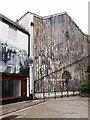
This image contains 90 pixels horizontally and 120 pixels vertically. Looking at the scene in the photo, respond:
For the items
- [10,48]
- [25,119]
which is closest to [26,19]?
[10,48]

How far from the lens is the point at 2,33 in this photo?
22562mm

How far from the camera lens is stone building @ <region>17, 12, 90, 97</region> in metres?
30.2

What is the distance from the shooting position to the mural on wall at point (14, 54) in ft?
73.5

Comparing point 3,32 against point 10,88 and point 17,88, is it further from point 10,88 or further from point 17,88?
point 17,88

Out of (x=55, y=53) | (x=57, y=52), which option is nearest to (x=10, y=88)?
(x=55, y=53)

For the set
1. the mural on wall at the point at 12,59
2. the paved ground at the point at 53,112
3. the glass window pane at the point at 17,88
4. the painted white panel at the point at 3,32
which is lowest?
the paved ground at the point at 53,112

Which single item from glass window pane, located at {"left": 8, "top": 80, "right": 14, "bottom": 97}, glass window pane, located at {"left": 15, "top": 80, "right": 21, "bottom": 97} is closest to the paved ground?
glass window pane, located at {"left": 8, "top": 80, "right": 14, "bottom": 97}

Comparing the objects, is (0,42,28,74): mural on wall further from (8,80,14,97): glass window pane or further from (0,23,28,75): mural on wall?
(8,80,14,97): glass window pane

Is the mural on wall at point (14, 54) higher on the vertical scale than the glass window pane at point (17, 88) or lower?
higher

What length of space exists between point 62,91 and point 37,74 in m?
5.18

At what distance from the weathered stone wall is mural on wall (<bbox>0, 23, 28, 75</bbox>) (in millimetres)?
2621

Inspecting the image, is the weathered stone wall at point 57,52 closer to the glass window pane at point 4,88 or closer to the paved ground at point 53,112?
the glass window pane at point 4,88

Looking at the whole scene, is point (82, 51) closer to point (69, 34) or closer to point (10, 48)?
point (69, 34)

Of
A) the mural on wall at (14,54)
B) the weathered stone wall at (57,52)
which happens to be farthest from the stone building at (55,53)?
the mural on wall at (14,54)
